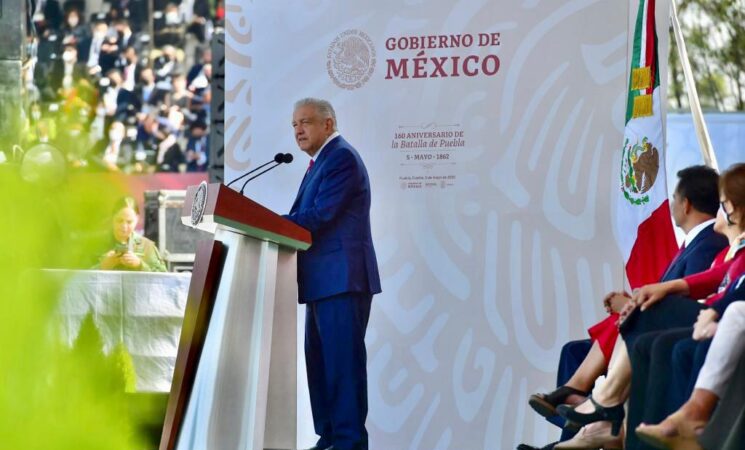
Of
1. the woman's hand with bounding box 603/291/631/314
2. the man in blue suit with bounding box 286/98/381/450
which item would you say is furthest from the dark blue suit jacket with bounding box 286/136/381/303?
the woman's hand with bounding box 603/291/631/314

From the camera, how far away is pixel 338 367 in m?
4.94

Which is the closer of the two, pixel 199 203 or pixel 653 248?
pixel 199 203

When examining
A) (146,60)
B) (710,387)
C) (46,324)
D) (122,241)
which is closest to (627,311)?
(710,387)

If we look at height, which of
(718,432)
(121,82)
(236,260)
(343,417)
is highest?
(121,82)

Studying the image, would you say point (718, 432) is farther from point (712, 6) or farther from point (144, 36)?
point (712, 6)

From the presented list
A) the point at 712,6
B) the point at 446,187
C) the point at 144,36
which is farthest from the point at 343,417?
the point at 712,6

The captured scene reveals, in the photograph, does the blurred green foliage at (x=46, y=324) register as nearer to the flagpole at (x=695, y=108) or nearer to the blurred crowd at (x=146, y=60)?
the flagpole at (x=695, y=108)

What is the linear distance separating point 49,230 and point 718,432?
95.5 inches

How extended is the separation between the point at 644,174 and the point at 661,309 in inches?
48.3

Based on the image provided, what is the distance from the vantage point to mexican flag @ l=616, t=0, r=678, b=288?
176 inches

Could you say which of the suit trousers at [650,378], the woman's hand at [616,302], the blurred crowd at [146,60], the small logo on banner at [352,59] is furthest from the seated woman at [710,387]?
the blurred crowd at [146,60]

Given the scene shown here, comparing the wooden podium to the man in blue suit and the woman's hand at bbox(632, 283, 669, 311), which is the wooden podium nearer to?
the woman's hand at bbox(632, 283, 669, 311)

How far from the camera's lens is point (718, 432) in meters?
2.69

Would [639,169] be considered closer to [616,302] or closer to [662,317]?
[616,302]
